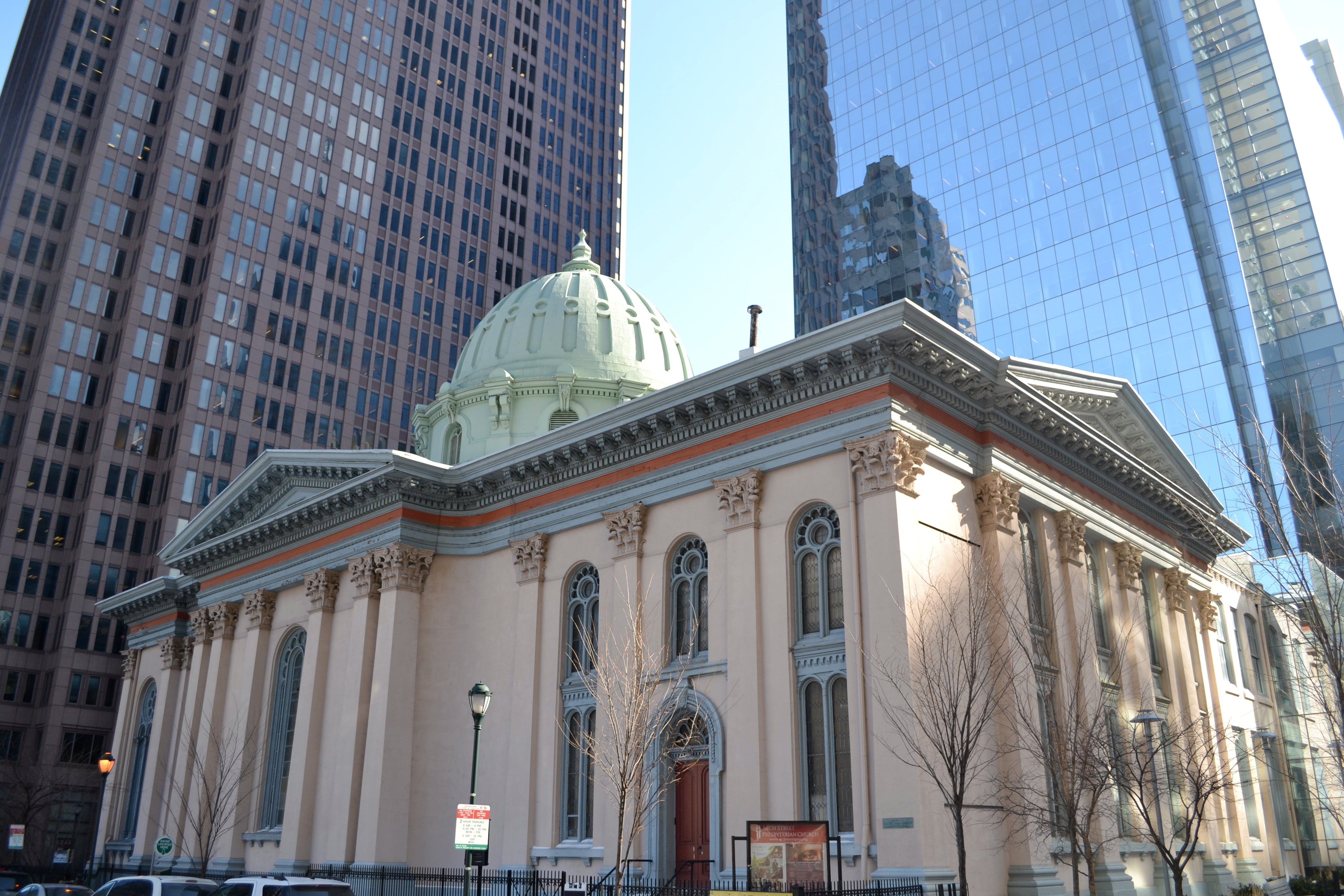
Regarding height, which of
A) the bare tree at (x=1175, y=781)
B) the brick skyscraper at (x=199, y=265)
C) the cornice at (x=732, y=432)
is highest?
the brick skyscraper at (x=199, y=265)

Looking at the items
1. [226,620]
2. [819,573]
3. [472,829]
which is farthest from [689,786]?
[226,620]

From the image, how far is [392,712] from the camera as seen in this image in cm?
3028

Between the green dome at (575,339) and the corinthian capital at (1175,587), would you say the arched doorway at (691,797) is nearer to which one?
the corinthian capital at (1175,587)

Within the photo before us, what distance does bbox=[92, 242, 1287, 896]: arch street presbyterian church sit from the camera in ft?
75.6

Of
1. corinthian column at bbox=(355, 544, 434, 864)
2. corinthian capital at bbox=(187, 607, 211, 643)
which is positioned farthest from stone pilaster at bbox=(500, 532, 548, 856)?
corinthian capital at bbox=(187, 607, 211, 643)

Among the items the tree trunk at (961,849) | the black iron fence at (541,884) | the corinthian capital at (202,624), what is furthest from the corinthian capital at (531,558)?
the corinthian capital at (202,624)

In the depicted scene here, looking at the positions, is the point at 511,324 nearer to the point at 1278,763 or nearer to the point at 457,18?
the point at 1278,763

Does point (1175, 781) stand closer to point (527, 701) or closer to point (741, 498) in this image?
point (741, 498)

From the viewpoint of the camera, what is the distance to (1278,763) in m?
38.3

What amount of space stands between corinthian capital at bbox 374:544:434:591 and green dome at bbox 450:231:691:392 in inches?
419

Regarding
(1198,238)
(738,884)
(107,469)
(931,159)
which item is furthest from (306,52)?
(738,884)

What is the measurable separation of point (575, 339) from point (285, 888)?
27853 millimetres

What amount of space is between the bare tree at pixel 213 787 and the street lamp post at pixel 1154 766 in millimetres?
26784

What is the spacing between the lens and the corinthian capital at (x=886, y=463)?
897 inches
